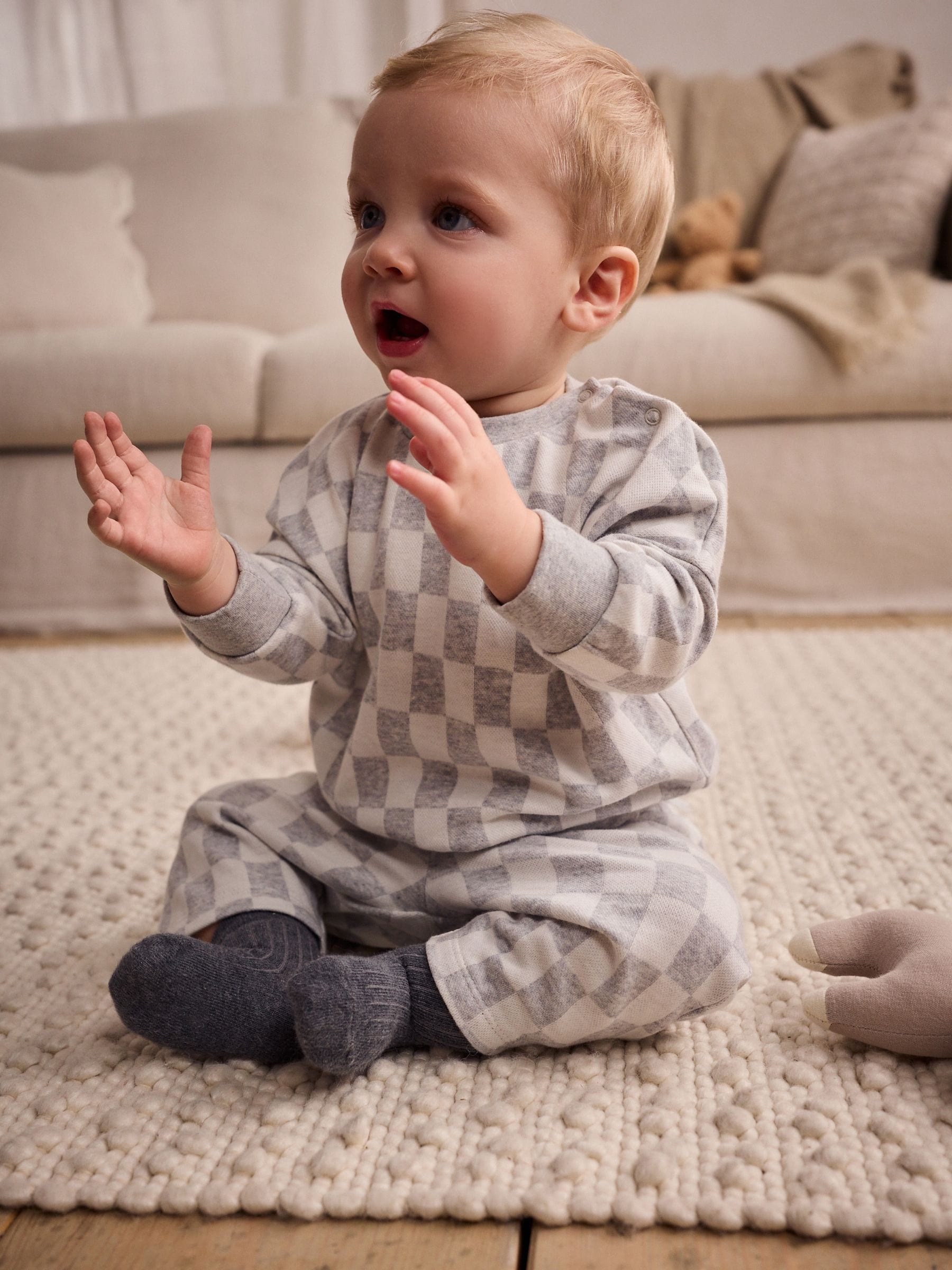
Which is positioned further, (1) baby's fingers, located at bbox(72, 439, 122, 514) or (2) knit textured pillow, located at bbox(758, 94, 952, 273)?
(2) knit textured pillow, located at bbox(758, 94, 952, 273)

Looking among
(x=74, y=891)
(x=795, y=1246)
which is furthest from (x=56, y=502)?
(x=795, y=1246)

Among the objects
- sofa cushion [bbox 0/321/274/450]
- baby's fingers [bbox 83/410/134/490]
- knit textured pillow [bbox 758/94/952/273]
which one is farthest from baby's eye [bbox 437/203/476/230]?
knit textured pillow [bbox 758/94/952/273]

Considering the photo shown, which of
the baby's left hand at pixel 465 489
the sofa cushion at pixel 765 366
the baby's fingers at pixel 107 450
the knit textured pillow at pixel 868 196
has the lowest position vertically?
the sofa cushion at pixel 765 366

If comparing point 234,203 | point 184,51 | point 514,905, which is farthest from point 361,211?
point 184,51

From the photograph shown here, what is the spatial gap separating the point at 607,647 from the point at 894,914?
0.89ft

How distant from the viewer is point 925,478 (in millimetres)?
1672

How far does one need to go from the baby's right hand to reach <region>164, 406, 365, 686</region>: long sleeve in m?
0.04

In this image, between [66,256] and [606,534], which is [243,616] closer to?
[606,534]

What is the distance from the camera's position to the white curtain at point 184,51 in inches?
122

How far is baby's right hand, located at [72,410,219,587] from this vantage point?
0.65m

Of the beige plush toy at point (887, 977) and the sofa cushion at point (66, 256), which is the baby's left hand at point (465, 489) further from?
the sofa cushion at point (66, 256)

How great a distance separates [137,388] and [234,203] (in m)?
0.66

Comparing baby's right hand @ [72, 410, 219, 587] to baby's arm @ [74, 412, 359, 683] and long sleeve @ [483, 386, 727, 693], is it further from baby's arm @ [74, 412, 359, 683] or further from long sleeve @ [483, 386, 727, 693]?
long sleeve @ [483, 386, 727, 693]

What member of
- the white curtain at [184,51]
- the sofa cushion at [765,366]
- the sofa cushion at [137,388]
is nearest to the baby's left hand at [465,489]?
the sofa cushion at [765,366]
